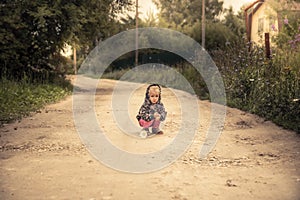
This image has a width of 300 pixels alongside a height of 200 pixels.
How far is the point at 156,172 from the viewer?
498 cm

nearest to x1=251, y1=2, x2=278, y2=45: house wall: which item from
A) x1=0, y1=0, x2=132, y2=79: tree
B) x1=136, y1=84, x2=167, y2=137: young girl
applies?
x1=0, y1=0, x2=132, y2=79: tree

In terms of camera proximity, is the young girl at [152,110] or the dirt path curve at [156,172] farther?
the young girl at [152,110]

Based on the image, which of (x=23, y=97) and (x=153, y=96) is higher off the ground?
(x=153, y=96)

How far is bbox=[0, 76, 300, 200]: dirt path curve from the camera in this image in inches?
166

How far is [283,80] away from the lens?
31.0ft

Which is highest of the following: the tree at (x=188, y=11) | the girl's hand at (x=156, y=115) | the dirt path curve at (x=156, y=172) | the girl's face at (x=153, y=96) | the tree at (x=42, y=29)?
the tree at (x=188, y=11)

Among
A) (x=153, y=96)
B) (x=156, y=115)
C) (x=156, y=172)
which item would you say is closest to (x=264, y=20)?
(x=153, y=96)

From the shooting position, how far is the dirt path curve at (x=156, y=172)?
422 cm

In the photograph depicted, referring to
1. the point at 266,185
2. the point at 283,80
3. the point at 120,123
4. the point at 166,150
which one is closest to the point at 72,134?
the point at 120,123

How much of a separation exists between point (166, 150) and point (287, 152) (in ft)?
5.85

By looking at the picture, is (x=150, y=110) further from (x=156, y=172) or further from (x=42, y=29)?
(x=42, y=29)

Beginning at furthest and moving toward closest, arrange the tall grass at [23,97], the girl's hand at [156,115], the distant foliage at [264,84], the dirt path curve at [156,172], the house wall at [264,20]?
the house wall at [264,20] < the tall grass at [23,97] < the distant foliage at [264,84] < the girl's hand at [156,115] < the dirt path curve at [156,172]

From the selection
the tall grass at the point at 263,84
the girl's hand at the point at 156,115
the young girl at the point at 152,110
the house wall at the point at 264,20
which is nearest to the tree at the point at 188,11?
the house wall at the point at 264,20

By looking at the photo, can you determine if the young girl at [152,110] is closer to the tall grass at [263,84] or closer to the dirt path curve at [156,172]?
the dirt path curve at [156,172]
